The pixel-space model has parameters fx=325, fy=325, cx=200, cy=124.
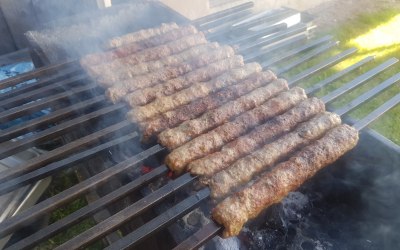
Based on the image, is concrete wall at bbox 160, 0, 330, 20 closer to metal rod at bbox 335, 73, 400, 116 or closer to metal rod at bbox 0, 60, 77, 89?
metal rod at bbox 0, 60, 77, 89

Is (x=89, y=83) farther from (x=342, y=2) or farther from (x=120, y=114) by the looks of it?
(x=342, y=2)

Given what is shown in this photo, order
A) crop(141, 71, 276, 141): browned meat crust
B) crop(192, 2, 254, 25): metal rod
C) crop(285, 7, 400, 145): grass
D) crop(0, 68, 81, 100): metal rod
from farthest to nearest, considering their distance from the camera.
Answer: crop(285, 7, 400, 145): grass, crop(192, 2, 254, 25): metal rod, crop(0, 68, 81, 100): metal rod, crop(141, 71, 276, 141): browned meat crust

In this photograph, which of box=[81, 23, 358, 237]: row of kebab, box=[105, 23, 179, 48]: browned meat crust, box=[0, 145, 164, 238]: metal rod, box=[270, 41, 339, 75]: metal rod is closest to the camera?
box=[0, 145, 164, 238]: metal rod

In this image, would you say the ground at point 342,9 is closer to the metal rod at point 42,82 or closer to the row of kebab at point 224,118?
the row of kebab at point 224,118

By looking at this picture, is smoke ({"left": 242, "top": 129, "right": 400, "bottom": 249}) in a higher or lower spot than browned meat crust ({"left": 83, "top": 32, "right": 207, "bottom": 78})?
lower

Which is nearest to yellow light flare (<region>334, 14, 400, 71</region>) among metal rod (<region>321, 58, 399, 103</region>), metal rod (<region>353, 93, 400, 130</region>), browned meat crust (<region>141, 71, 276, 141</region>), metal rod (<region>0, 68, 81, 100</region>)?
metal rod (<region>321, 58, 399, 103</region>)

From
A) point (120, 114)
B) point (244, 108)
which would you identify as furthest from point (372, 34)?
point (120, 114)
